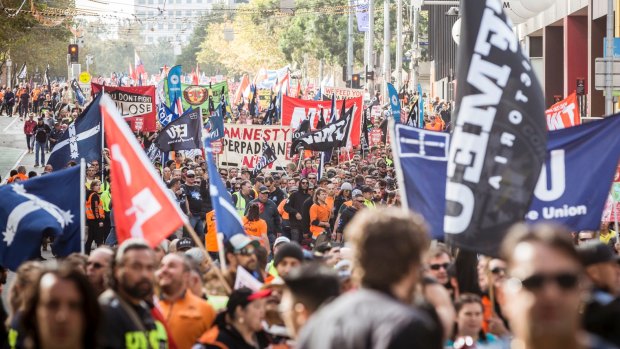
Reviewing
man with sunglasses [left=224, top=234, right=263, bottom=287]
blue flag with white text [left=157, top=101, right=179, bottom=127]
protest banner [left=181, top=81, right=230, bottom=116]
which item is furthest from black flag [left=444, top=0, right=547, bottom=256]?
protest banner [left=181, top=81, right=230, bottom=116]

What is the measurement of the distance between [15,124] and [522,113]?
51.6 metres

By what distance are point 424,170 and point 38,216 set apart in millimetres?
3021

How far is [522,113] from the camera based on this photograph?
8.76m

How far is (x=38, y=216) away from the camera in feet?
35.0

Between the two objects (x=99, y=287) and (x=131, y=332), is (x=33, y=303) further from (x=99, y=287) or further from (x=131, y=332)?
(x=99, y=287)

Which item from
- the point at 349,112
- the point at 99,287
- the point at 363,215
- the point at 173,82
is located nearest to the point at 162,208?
the point at 99,287

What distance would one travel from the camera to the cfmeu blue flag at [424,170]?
954 centimetres

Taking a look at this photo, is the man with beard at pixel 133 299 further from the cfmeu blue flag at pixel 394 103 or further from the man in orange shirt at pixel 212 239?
the cfmeu blue flag at pixel 394 103

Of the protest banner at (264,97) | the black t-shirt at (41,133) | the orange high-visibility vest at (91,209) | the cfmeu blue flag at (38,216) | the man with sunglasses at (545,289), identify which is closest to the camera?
the man with sunglasses at (545,289)

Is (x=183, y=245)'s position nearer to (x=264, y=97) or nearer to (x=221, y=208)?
(x=221, y=208)

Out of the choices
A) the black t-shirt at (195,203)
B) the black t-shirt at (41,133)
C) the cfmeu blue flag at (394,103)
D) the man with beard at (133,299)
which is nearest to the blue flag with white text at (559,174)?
the man with beard at (133,299)

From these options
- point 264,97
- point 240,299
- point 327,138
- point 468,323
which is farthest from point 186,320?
point 264,97

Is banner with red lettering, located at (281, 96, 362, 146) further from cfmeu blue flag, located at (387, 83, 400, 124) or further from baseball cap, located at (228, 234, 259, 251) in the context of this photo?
baseball cap, located at (228, 234, 259, 251)

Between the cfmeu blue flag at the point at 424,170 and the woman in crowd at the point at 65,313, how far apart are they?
14.3 ft
